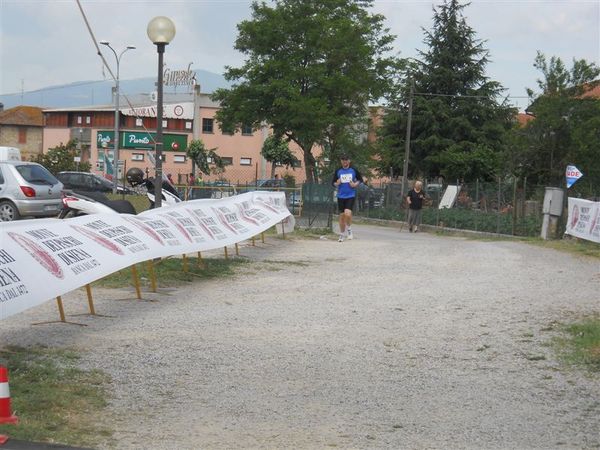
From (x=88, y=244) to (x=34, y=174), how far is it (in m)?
14.5

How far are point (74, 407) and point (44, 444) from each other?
2.81 feet

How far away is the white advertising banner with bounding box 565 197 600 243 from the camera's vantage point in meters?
20.4

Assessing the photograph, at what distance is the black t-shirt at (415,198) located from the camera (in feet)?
101

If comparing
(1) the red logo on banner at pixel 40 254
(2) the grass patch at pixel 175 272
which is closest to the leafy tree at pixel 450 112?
(2) the grass patch at pixel 175 272

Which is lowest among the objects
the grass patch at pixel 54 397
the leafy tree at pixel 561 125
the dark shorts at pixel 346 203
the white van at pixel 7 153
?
the grass patch at pixel 54 397

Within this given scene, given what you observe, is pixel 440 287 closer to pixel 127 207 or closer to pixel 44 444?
pixel 127 207

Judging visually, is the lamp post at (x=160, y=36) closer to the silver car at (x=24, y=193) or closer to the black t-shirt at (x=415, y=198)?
the silver car at (x=24, y=193)

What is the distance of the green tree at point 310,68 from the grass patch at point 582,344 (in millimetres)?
36853

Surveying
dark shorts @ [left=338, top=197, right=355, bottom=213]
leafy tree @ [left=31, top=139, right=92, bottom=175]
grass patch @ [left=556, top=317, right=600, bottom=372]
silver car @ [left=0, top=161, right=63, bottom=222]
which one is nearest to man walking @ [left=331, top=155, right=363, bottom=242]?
dark shorts @ [left=338, top=197, right=355, bottom=213]

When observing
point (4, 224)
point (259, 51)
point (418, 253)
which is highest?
point (259, 51)

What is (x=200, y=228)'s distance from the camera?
1256 cm

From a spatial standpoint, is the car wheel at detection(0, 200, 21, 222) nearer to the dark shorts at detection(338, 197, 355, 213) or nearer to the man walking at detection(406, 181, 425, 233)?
the dark shorts at detection(338, 197, 355, 213)

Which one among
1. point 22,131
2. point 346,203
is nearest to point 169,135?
point 22,131

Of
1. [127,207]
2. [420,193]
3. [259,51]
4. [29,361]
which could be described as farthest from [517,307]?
[259,51]
